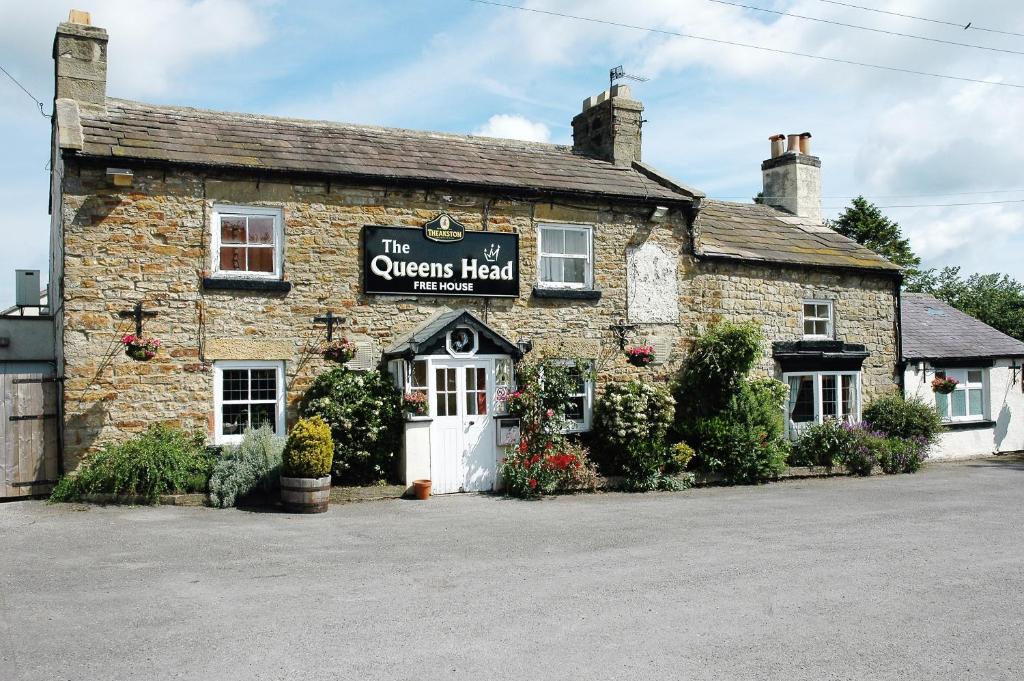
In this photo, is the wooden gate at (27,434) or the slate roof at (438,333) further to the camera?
the slate roof at (438,333)

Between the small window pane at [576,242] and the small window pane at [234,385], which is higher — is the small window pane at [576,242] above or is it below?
above

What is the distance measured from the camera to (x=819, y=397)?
19.1 meters

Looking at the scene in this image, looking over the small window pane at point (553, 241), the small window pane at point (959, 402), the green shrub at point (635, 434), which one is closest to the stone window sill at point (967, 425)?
the small window pane at point (959, 402)

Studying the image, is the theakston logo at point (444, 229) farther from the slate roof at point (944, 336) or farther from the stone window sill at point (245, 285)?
the slate roof at point (944, 336)

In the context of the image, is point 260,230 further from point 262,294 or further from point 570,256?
point 570,256

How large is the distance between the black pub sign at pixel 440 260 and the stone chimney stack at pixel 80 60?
510 cm

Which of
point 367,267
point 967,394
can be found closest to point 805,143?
point 967,394

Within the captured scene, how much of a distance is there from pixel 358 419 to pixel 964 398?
51.6 ft

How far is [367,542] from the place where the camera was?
10430 mm

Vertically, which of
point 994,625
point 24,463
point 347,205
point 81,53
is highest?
point 81,53

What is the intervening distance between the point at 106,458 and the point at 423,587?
6596mm

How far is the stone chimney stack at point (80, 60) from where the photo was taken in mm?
14422

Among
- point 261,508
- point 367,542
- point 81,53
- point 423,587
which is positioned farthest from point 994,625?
point 81,53

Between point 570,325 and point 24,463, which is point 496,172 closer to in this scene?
point 570,325
